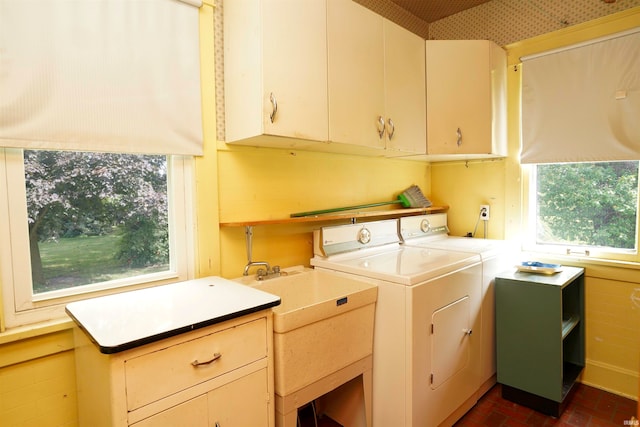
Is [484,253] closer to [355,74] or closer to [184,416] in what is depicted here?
[355,74]

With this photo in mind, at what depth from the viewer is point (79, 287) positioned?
4.91ft

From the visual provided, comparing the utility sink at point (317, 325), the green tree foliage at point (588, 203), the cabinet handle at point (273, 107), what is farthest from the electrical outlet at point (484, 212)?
the cabinet handle at point (273, 107)

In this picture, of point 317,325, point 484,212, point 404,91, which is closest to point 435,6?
point 404,91

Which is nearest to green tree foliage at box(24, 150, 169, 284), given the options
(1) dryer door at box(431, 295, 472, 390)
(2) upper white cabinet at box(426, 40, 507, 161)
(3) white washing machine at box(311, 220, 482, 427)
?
(3) white washing machine at box(311, 220, 482, 427)

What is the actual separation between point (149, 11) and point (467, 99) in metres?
2.05

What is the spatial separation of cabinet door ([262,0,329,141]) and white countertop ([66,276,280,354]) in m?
0.74

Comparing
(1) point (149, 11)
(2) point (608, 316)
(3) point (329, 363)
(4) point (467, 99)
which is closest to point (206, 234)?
(3) point (329, 363)

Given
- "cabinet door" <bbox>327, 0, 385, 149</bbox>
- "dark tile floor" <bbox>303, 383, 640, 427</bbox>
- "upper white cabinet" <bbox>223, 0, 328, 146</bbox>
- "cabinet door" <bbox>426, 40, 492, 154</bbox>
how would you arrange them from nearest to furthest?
1. "upper white cabinet" <bbox>223, 0, 328, 146</bbox>
2. "cabinet door" <bbox>327, 0, 385, 149</bbox>
3. "dark tile floor" <bbox>303, 383, 640, 427</bbox>
4. "cabinet door" <bbox>426, 40, 492, 154</bbox>

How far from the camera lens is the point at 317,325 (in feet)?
4.96

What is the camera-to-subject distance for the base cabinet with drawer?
1.01 metres

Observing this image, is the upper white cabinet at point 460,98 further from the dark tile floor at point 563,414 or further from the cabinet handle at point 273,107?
the dark tile floor at point 563,414

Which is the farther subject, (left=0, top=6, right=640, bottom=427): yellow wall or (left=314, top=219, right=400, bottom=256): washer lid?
(left=314, top=219, right=400, bottom=256): washer lid

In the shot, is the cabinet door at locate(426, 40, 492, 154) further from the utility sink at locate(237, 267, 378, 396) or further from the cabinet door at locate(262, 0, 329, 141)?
the utility sink at locate(237, 267, 378, 396)

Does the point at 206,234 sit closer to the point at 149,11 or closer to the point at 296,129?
the point at 296,129
